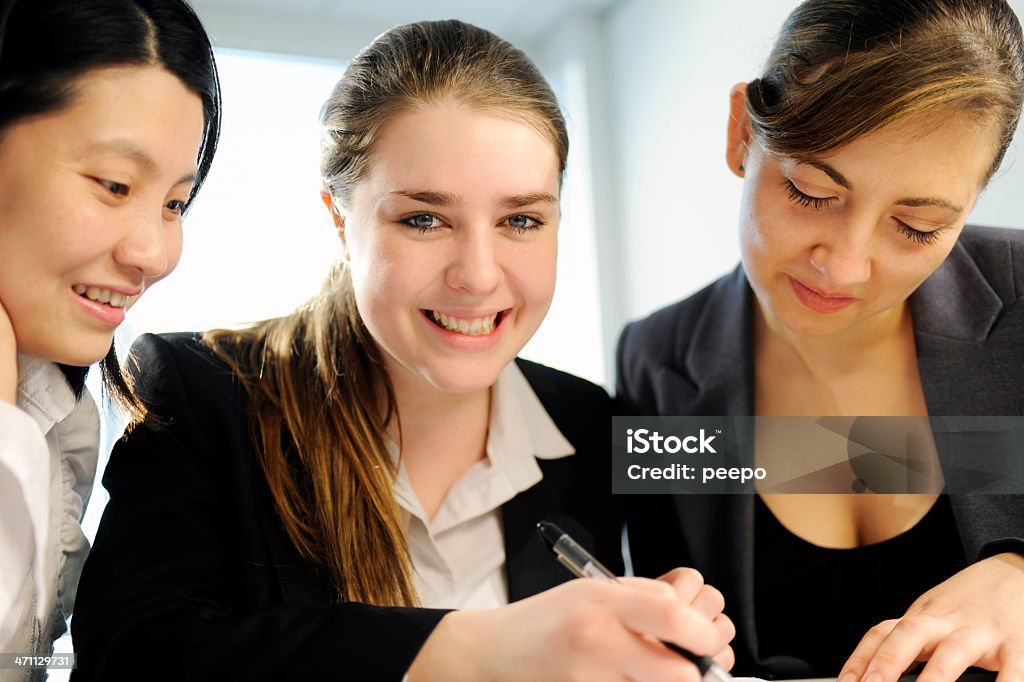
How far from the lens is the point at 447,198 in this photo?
80 centimetres

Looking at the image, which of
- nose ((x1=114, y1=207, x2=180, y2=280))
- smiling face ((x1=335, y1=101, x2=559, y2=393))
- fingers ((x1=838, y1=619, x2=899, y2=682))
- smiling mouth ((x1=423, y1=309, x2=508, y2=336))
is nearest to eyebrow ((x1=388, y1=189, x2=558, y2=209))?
smiling face ((x1=335, y1=101, x2=559, y2=393))

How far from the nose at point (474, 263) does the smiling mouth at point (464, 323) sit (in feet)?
0.13

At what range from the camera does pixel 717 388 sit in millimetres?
1018

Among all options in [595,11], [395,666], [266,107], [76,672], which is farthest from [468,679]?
[595,11]

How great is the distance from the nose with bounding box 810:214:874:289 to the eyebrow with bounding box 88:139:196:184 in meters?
0.55

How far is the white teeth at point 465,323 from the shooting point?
848 mm

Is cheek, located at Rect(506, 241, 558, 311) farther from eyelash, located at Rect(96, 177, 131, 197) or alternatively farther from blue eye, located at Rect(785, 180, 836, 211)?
eyelash, located at Rect(96, 177, 131, 197)

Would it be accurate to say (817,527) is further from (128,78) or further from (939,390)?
(128,78)

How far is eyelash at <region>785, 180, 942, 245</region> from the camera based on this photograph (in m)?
0.82

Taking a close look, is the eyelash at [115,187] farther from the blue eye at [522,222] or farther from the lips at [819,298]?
the lips at [819,298]

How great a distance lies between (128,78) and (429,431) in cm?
47

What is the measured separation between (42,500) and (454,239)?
1.24 ft

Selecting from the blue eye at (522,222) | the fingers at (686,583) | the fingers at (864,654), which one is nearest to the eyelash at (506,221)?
the blue eye at (522,222)

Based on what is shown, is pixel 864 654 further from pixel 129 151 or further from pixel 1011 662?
pixel 129 151
